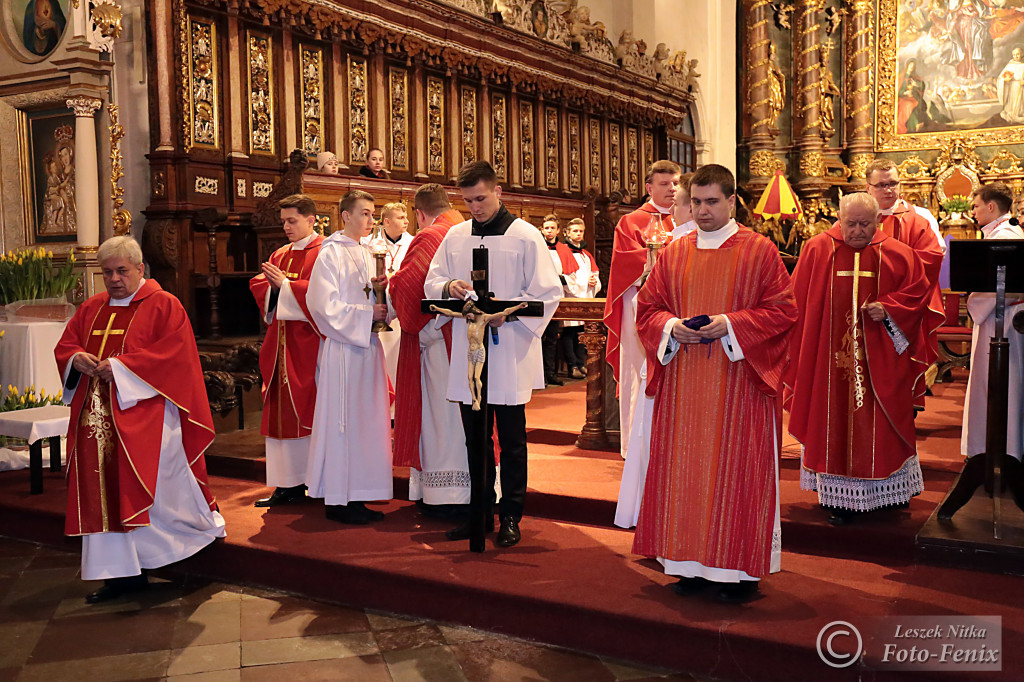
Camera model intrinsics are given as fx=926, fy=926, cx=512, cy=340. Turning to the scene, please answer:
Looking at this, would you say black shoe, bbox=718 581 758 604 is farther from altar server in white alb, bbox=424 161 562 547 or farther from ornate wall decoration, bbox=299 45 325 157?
ornate wall decoration, bbox=299 45 325 157

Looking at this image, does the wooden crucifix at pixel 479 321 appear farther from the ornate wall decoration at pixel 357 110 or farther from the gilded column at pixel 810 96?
the gilded column at pixel 810 96

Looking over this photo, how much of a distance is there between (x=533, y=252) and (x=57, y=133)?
16.8ft

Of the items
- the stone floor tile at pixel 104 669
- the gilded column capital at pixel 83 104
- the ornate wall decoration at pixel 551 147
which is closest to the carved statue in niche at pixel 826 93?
the ornate wall decoration at pixel 551 147

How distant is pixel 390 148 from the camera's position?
10047 mm

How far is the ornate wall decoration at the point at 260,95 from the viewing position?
8.39 m

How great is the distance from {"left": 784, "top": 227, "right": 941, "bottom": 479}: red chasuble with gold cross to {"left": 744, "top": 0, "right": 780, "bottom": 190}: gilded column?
12250mm

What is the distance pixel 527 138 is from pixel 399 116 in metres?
2.65

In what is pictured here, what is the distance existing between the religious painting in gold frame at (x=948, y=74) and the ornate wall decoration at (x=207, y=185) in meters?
12.2

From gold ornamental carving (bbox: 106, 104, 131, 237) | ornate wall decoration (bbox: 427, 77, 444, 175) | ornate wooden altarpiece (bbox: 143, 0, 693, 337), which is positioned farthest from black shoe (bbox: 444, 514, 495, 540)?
ornate wall decoration (bbox: 427, 77, 444, 175)

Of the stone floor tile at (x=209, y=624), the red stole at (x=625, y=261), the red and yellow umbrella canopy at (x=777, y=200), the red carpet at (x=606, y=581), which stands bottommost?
the stone floor tile at (x=209, y=624)

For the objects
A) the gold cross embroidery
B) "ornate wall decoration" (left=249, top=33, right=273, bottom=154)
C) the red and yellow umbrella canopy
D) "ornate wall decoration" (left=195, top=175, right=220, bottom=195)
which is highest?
"ornate wall decoration" (left=249, top=33, right=273, bottom=154)

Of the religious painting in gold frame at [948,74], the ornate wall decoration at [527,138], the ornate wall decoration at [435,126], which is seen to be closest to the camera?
the ornate wall decoration at [435,126]

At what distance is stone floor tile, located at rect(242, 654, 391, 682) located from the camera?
11.4 feet

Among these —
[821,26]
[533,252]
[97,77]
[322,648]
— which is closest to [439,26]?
[97,77]
